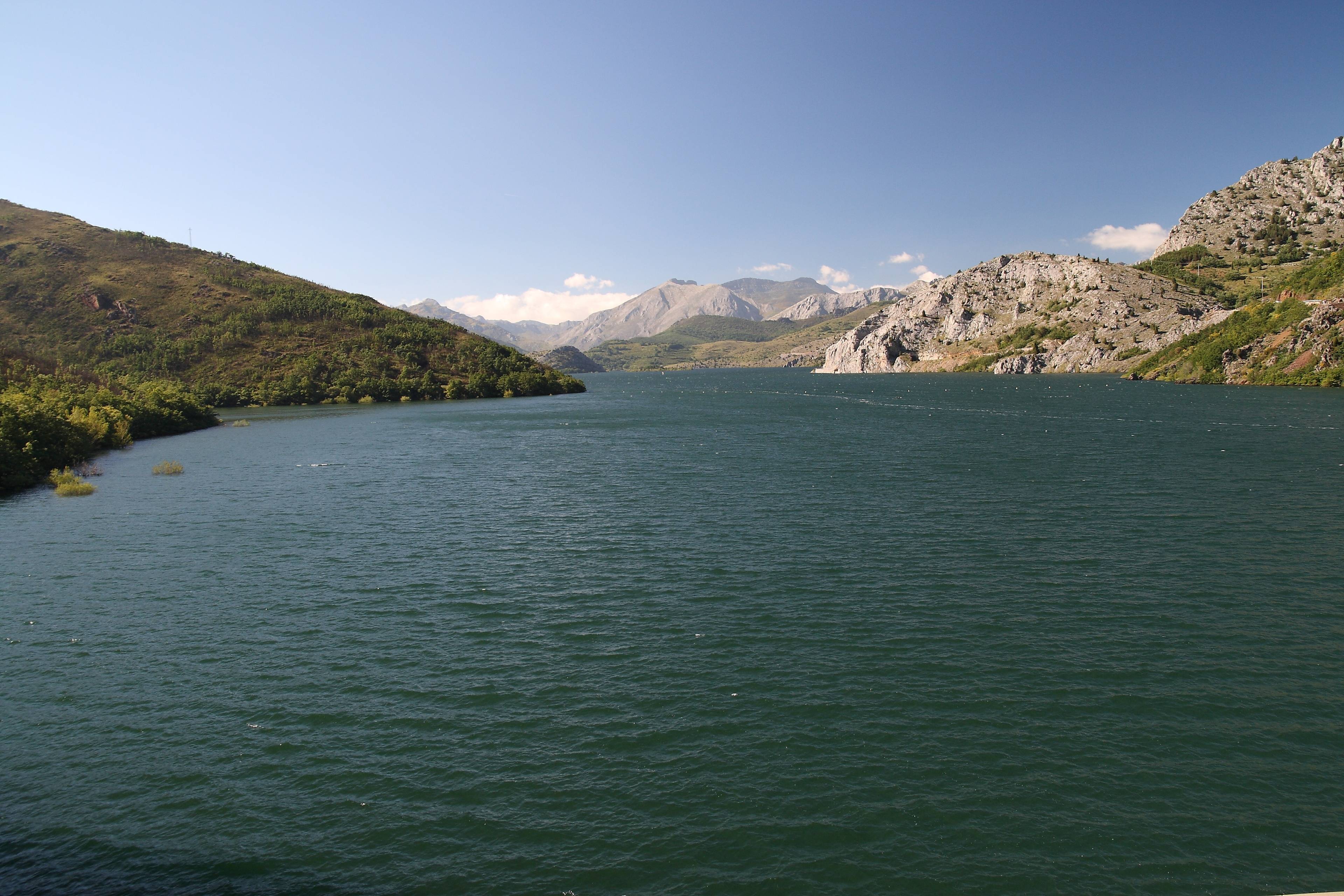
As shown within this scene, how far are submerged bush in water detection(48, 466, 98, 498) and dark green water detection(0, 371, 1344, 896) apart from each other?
10.6ft

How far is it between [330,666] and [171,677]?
5065mm

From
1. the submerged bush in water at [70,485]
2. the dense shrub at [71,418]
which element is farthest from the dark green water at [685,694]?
the dense shrub at [71,418]

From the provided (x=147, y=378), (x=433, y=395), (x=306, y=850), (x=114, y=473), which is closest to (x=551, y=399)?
(x=433, y=395)

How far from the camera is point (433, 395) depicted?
648 ft

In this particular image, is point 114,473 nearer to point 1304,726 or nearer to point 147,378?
point 1304,726

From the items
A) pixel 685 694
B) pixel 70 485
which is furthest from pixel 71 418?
pixel 685 694

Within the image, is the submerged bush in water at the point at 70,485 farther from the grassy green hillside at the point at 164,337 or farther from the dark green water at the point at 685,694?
the grassy green hillside at the point at 164,337

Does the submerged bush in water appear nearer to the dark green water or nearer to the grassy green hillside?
the dark green water

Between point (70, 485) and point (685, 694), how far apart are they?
57965 millimetres

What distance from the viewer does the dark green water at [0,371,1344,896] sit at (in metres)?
14.3

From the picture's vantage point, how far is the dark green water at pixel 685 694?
14.3 meters

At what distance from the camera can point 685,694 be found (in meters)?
21.0

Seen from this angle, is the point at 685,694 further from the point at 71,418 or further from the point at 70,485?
the point at 71,418

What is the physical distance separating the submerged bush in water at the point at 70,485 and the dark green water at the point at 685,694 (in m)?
3.23
